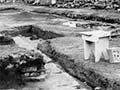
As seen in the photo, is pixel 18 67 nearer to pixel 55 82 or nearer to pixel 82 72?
pixel 55 82

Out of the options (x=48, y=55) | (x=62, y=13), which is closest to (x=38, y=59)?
(x=48, y=55)

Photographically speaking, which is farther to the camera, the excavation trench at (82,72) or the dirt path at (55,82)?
the dirt path at (55,82)

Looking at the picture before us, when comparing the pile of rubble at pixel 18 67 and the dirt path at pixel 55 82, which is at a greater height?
the pile of rubble at pixel 18 67

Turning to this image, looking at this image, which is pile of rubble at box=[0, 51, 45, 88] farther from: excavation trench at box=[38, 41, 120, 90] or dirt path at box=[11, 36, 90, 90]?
excavation trench at box=[38, 41, 120, 90]

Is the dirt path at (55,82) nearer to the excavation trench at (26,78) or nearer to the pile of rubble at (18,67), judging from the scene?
the excavation trench at (26,78)

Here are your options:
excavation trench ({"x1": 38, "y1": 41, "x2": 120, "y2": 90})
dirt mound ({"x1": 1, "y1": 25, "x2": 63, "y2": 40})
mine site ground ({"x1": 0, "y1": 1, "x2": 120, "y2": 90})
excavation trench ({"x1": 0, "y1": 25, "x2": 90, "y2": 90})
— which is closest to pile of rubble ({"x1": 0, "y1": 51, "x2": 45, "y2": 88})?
excavation trench ({"x1": 0, "y1": 25, "x2": 90, "y2": 90})

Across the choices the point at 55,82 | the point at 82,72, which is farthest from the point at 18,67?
the point at 82,72

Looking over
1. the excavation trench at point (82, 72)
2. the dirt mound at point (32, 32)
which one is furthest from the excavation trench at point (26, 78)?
the dirt mound at point (32, 32)

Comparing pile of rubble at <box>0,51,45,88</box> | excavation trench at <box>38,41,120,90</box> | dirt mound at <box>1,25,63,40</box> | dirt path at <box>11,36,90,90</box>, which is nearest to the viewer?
excavation trench at <box>38,41,120,90</box>

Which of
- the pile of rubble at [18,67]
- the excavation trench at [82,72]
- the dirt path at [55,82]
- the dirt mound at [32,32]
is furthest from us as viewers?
the dirt mound at [32,32]

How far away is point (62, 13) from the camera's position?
22.4m

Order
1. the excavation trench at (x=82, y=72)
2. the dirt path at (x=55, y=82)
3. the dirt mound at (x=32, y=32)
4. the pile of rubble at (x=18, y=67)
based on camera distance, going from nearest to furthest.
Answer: the excavation trench at (x=82, y=72), the pile of rubble at (x=18, y=67), the dirt path at (x=55, y=82), the dirt mound at (x=32, y=32)

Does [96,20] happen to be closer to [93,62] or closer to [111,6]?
[111,6]

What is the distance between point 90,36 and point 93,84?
4.71 feet
